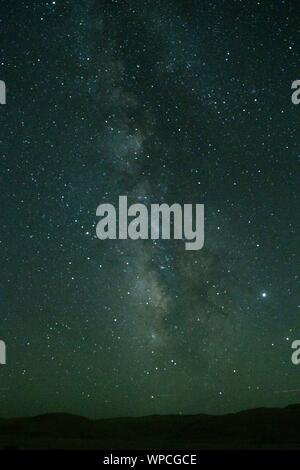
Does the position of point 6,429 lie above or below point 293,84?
below

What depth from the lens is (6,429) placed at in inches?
1062

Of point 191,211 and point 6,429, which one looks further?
point 6,429

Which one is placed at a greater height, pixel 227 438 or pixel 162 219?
pixel 162 219
